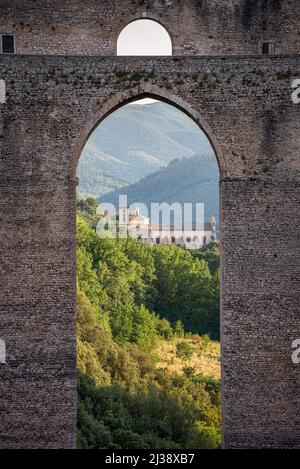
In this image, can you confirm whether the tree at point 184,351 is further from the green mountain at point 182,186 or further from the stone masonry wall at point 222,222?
the green mountain at point 182,186

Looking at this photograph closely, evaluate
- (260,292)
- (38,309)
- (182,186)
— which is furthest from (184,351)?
(182,186)

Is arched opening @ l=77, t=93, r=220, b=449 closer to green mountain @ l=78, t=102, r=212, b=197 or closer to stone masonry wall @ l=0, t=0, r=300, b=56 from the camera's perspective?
stone masonry wall @ l=0, t=0, r=300, b=56

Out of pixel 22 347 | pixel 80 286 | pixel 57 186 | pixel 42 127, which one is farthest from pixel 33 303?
pixel 80 286

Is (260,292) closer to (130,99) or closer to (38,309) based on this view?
(38,309)

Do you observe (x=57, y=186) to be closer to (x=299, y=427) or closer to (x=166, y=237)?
(x=299, y=427)

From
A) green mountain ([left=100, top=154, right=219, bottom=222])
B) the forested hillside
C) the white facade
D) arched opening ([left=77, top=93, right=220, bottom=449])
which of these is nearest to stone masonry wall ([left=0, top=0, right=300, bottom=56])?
arched opening ([left=77, top=93, right=220, bottom=449])

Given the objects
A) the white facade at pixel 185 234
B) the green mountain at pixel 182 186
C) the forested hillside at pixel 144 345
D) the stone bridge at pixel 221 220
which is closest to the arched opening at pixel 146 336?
the forested hillside at pixel 144 345
